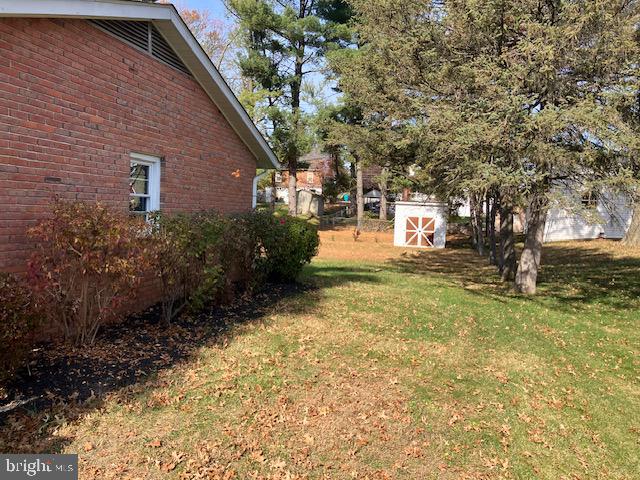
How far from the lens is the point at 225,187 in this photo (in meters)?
9.34

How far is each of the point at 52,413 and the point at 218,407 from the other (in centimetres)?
134

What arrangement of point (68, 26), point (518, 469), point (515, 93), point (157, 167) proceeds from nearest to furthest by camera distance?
point (518, 469)
point (68, 26)
point (157, 167)
point (515, 93)

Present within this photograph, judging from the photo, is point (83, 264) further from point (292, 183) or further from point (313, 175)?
point (313, 175)

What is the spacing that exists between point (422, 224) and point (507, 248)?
10215 millimetres

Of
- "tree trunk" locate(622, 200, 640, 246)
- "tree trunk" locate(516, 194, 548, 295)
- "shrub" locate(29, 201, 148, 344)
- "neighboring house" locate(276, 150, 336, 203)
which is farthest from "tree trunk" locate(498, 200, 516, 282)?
"neighboring house" locate(276, 150, 336, 203)

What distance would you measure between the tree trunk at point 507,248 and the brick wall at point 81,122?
894cm

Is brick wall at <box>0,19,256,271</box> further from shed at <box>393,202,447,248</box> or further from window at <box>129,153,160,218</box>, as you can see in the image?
shed at <box>393,202,447,248</box>

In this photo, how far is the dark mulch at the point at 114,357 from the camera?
385cm

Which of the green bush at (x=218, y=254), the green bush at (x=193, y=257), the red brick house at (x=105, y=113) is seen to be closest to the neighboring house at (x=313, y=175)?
the green bush at (x=218, y=254)

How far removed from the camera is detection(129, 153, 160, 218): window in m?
6.77

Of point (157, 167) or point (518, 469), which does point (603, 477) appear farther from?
point (157, 167)

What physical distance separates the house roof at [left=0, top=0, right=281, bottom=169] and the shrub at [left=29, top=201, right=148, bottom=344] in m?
2.02

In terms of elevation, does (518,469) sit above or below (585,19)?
below

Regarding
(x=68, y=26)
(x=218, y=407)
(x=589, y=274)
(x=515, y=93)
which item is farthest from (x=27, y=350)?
(x=589, y=274)
